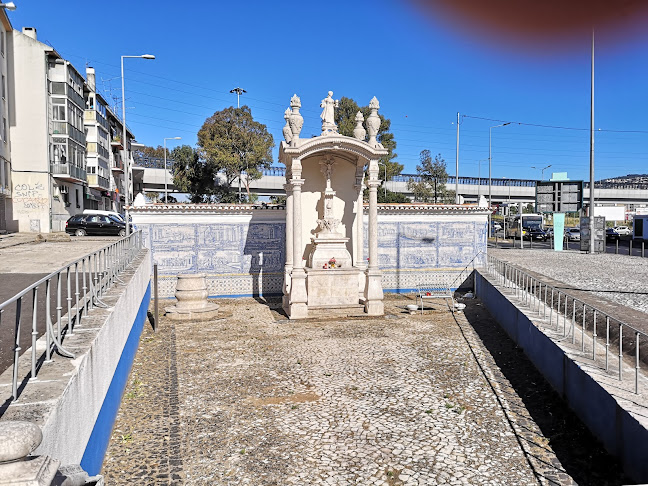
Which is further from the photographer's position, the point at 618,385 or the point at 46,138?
the point at 46,138

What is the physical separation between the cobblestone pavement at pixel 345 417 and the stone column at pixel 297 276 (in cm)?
208

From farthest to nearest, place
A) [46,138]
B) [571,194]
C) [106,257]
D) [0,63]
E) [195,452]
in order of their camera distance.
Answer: [46,138]
[0,63]
[571,194]
[106,257]
[195,452]

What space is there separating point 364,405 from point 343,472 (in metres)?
1.78

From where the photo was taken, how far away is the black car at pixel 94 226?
2750 cm

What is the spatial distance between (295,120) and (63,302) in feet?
23.5

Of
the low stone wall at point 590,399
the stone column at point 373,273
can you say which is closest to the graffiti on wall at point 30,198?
the stone column at point 373,273

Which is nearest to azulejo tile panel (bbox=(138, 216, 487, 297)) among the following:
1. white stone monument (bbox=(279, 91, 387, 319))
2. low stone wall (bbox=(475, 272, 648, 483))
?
white stone monument (bbox=(279, 91, 387, 319))

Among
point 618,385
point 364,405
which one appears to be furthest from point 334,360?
point 618,385

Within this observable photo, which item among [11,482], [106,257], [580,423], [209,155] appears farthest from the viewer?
[209,155]

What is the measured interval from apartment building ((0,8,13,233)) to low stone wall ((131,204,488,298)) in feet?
58.5

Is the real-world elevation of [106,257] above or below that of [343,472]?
above

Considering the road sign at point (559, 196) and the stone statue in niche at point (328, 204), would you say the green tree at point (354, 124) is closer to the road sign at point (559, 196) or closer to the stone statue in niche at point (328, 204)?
the road sign at point (559, 196)

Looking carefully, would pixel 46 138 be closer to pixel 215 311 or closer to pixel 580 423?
pixel 215 311

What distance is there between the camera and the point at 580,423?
589cm
